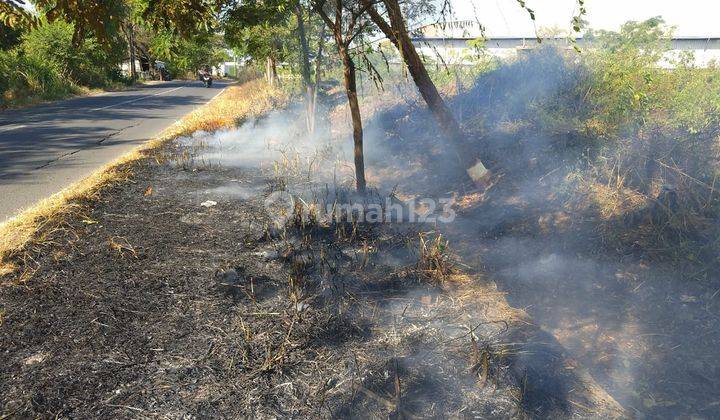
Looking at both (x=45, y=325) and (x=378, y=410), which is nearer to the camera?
(x=378, y=410)

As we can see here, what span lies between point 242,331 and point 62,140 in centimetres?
846

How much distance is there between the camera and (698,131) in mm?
4535

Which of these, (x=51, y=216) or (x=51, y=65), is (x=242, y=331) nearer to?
(x=51, y=216)

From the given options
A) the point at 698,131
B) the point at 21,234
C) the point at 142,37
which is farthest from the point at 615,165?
the point at 142,37

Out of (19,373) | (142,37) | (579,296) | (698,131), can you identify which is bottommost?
(579,296)

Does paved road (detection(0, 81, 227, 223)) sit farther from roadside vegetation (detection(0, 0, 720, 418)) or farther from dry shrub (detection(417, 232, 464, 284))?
dry shrub (detection(417, 232, 464, 284))

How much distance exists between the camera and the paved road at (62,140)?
6164 millimetres

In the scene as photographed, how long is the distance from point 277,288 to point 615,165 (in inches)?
137

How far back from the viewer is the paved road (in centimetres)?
616

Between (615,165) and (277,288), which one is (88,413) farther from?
(615,165)

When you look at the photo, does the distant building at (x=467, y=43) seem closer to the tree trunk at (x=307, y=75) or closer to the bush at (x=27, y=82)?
the tree trunk at (x=307, y=75)

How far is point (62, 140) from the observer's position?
9.48 metres

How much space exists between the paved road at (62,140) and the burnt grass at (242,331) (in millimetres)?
1730

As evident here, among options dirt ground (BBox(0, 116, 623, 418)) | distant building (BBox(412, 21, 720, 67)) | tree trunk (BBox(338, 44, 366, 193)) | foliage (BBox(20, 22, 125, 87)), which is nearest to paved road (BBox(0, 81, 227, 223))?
dirt ground (BBox(0, 116, 623, 418))
